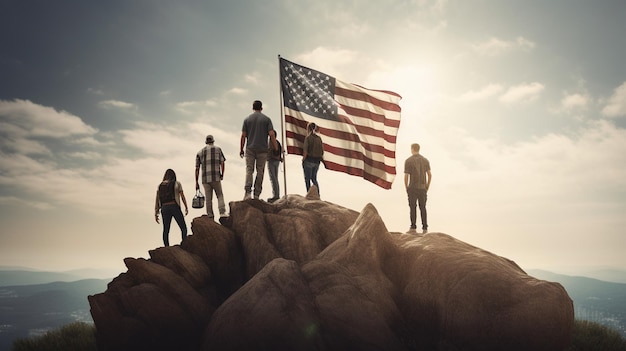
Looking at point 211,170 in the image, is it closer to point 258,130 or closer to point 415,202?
point 258,130

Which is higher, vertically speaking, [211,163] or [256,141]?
[256,141]

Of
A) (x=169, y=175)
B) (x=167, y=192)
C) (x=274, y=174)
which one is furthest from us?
(x=274, y=174)

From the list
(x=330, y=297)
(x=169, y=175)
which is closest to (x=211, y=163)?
(x=169, y=175)

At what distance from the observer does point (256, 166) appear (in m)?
18.0

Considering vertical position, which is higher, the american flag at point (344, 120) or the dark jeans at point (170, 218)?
the american flag at point (344, 120)

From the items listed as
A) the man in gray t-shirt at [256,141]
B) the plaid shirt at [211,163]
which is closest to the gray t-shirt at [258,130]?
the man in gray t-shirt at [256,141]

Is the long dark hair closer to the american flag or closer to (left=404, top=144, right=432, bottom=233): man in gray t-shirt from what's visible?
the american flag

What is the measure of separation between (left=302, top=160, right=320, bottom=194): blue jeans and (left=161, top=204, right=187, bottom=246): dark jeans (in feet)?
19.4

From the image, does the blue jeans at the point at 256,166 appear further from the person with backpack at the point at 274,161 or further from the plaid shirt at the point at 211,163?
the plaid shirt at the point at 211,163

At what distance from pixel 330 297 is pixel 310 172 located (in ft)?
29.0

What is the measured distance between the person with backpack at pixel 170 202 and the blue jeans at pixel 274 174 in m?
3.99

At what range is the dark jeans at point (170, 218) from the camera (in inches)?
682

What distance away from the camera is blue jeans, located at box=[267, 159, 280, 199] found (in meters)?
18.3

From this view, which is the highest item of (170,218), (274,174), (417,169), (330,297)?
(274,174)
